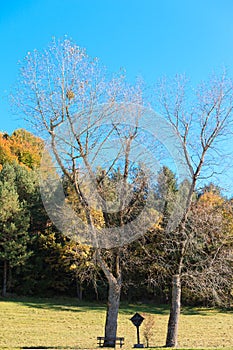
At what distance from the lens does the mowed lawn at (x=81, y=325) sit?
10469 millimetres

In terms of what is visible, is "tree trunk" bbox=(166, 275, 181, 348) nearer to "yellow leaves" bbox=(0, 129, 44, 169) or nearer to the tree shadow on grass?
the tree shadow on grass

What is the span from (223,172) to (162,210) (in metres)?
2.11

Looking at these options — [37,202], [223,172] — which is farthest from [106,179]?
[37,202]

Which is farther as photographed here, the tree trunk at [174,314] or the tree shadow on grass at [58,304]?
the tree shadow on grass at [58,304]

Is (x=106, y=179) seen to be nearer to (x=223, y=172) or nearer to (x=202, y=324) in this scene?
(x=223, y=172)

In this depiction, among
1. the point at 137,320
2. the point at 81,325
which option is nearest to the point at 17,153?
the point at 81,325

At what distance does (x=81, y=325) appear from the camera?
47.2 feet

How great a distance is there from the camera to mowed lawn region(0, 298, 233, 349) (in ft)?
34.3

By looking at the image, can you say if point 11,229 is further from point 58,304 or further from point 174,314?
point 174,314

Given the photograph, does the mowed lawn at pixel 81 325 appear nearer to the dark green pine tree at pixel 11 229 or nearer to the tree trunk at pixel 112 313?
the tree trunk at pixel 112 313

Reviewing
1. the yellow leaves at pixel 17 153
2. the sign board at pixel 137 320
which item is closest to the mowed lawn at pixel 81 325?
the sign board at pixel 137 320

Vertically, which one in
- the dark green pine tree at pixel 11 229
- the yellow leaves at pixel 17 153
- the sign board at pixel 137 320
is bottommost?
the sign board at pixel 137 320

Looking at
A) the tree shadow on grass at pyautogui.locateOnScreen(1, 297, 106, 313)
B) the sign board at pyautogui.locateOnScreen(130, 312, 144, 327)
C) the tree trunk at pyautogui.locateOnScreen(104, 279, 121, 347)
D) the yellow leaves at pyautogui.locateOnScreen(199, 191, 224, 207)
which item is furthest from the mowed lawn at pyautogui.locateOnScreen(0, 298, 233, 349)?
the yellow leaves at pyautogui.locateOnScreen(199, 191, 224, 207)

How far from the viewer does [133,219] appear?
35.0ft
